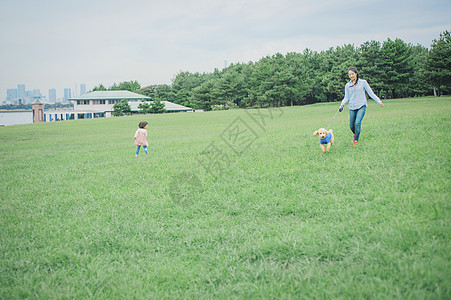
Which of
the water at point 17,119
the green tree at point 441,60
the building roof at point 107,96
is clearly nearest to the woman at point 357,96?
the green tree at point 441,60

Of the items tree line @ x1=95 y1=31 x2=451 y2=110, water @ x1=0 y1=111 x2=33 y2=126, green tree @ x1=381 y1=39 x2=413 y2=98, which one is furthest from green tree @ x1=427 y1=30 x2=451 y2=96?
water @ x1=0 y1=111 x2=33 y2=126

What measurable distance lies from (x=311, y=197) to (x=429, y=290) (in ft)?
7.82

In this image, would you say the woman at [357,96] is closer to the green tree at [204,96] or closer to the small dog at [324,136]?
the small dog at [324,136]

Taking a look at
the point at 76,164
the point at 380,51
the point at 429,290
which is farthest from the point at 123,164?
the point at 380,51

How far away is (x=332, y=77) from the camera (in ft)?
171

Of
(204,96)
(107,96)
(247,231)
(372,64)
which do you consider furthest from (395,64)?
(107,96)

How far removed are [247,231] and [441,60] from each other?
155 ft

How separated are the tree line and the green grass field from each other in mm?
43841

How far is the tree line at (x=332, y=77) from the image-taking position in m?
42.1

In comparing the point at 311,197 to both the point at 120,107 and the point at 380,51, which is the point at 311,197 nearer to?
the point at 380,51

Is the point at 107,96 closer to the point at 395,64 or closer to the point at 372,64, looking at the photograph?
the point at 372,64

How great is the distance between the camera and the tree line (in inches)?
1656

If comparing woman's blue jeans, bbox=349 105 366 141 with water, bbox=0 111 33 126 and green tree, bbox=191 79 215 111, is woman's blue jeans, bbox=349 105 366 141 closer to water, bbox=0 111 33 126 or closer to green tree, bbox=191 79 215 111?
green tree, bbox=191 79 215 111

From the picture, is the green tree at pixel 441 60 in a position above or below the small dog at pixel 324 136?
above
